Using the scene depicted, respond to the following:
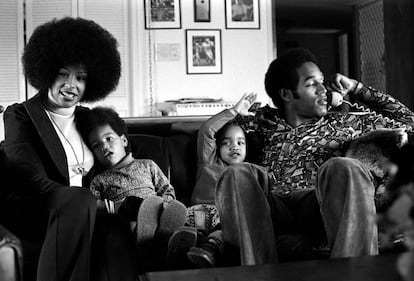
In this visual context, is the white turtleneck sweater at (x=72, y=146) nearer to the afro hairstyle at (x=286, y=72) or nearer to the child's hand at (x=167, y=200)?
the child's hand at (x=167, y=200)

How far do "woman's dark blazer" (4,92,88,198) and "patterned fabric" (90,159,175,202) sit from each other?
0.68 feet

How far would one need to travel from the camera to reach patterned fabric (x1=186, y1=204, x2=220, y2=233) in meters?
1.94

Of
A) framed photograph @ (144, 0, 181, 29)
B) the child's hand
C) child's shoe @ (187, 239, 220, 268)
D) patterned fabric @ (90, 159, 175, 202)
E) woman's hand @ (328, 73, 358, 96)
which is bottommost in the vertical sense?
child's shoe @ (187, 239, 220, 268)

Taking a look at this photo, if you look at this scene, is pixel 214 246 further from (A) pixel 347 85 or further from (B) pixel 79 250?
(A) pixel 347 85

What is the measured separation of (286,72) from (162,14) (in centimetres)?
330

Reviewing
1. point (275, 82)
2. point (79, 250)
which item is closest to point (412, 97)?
point (275, 82)

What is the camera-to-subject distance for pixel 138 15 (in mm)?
5379

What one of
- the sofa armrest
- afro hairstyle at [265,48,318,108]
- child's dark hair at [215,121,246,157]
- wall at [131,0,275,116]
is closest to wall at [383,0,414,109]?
wall at [131,0,275,116]

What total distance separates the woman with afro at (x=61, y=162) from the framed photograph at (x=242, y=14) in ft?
10.5

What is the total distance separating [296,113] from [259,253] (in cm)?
89

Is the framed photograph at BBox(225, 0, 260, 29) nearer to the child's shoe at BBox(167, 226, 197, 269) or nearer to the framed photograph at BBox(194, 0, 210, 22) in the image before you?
the framed photograph at BBox(194, 0, 210, 22)

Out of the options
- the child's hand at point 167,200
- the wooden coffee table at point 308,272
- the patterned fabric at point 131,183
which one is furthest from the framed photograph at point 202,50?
the wooden coffee table at point 308,272

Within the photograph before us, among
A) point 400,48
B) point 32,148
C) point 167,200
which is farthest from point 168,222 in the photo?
point 400,48

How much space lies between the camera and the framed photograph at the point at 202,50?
5449mm
